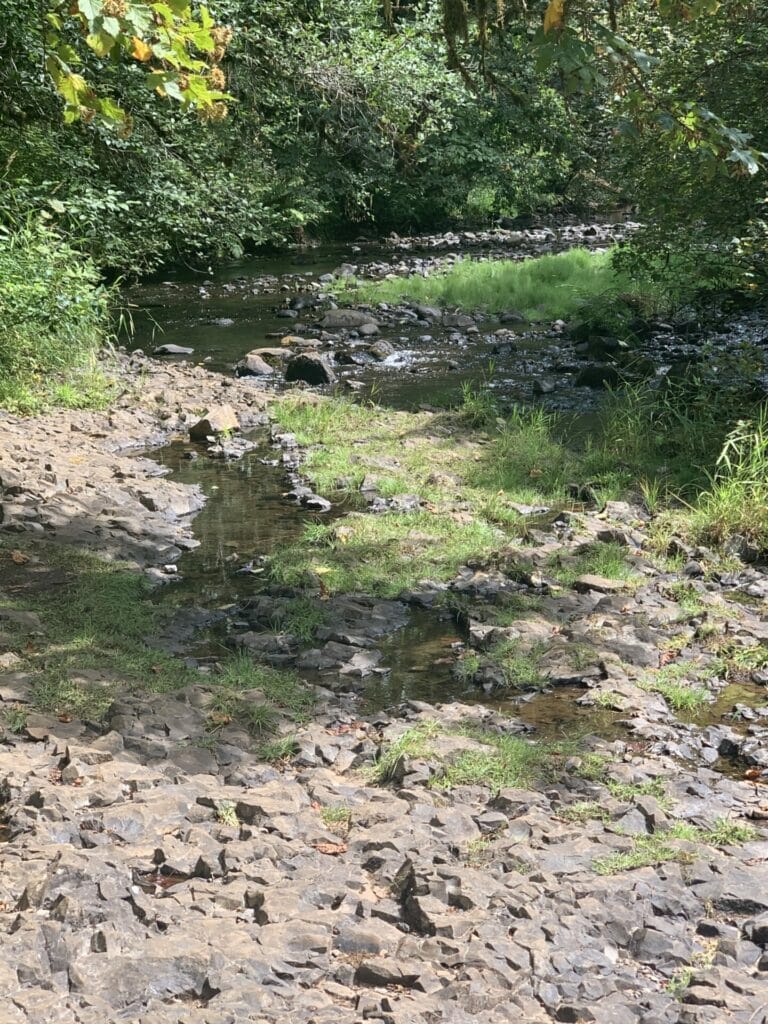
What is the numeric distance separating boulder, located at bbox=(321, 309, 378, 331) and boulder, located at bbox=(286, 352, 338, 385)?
Answer: 2930 mm

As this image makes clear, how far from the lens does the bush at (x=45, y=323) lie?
10.2 metres

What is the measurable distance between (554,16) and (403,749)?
2.87 metres

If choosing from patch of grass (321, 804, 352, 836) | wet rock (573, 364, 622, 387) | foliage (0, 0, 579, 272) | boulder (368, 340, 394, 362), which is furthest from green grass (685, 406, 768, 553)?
boulder (368, 340, 394, 362)

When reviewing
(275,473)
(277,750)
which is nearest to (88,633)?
(277,750)

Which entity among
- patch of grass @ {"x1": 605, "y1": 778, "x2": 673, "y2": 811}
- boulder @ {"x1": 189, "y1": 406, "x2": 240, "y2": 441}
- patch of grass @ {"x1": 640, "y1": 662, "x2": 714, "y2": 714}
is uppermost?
patch of grass @ {"x1": 605, "y1": 778, "x2": 673, "y2": 811}

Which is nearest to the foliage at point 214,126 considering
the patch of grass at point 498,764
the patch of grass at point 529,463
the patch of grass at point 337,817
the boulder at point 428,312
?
the boulder at point 428,312

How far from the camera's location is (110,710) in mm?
4875

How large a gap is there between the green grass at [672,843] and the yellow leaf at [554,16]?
2.79 metres

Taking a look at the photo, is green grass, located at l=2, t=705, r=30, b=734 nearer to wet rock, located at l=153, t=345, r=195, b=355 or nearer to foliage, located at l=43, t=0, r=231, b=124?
foliage, located at l=43, t=0, r=231, b=124

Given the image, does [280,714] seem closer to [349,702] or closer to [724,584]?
[349,702]

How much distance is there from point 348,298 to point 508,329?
3.39 metres

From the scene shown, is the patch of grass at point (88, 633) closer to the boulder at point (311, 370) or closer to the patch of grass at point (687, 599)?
the patch of grass at point (687, 599)

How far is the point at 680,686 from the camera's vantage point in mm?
5488

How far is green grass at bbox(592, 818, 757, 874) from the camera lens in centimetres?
380
